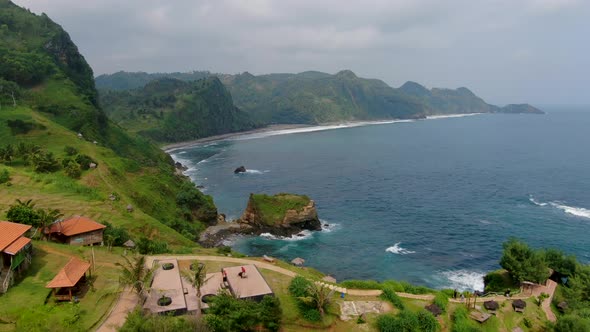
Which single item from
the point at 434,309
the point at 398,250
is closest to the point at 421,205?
the point at 398,250

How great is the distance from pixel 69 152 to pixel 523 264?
300 ft

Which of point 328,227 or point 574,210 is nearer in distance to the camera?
point 328,227

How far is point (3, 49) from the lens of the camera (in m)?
139

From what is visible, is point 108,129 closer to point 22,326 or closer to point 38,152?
point 38,152

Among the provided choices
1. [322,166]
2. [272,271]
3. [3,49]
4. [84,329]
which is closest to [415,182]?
[322,166]

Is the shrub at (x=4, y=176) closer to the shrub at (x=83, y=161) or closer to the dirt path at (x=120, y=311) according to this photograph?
the shrub at (x=83, y=161)

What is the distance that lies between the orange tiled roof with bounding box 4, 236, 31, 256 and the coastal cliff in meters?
48.3

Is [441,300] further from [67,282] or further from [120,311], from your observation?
[67,282]

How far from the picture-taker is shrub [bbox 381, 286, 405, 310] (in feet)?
136

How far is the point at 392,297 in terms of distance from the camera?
42.2m

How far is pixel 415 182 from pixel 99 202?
318 feet

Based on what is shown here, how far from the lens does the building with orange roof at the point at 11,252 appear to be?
35312 millimetres

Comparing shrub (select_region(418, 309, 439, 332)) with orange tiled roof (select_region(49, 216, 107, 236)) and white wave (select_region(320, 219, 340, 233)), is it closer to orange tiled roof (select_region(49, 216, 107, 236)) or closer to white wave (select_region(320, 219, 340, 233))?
orange tiled roof (select_region(49, 216, 107, 236))

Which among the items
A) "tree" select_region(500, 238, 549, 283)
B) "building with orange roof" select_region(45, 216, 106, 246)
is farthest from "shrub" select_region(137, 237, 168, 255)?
A: "tree" select_region(500, 238, 549, 283)
